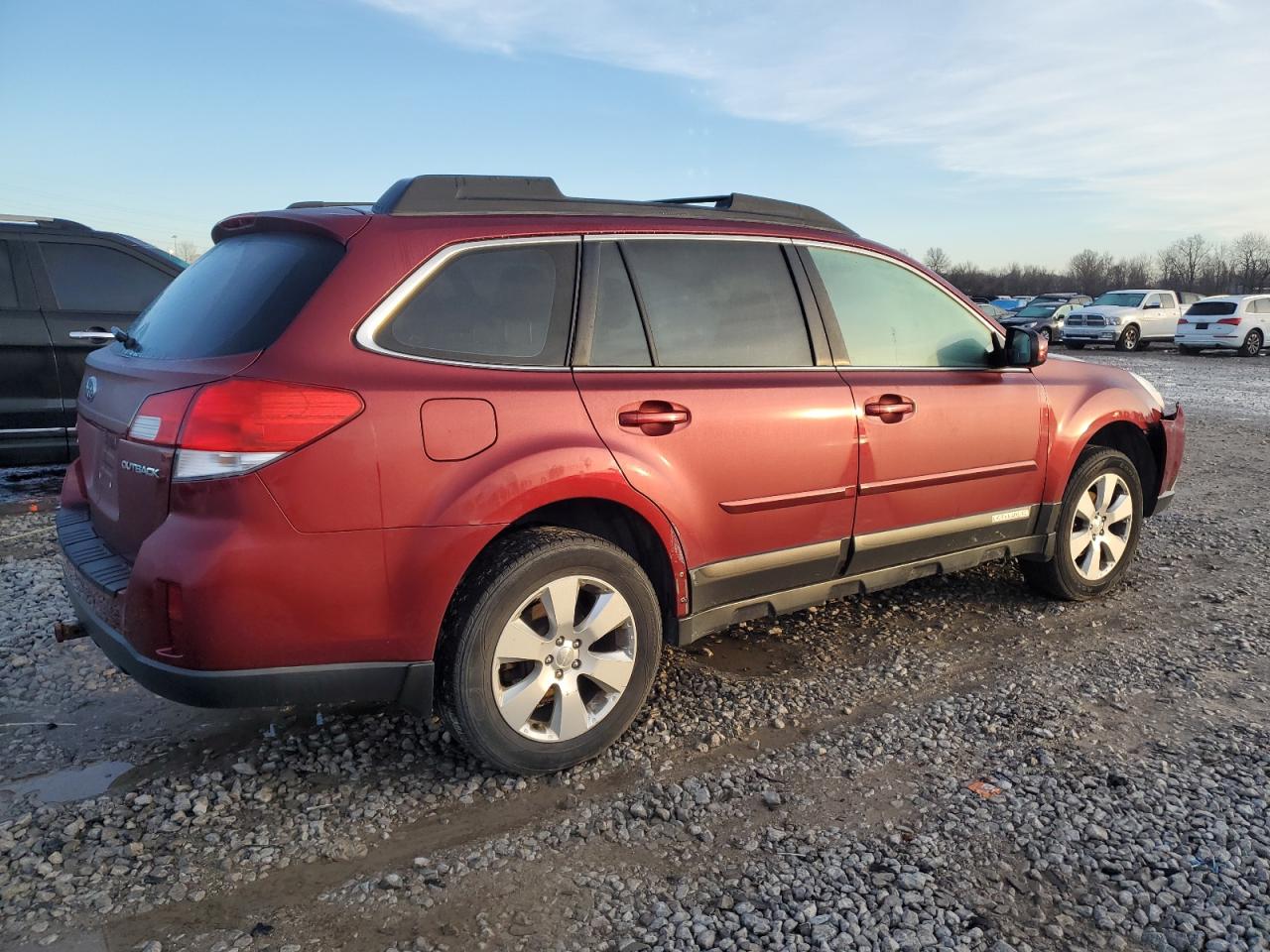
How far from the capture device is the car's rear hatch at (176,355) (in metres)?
2.58

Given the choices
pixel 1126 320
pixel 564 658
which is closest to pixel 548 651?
pixel 564 658

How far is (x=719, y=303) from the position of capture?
345cm

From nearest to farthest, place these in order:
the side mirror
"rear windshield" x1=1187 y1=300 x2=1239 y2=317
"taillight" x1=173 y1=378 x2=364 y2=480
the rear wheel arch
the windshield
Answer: "taillight" x1=173 y1=378 x2=364 y2=480 < the rear wheel arch < the side mirror < "rear windshield" x1=1187 y1=300 x2=1239 y2=317 < the windshield

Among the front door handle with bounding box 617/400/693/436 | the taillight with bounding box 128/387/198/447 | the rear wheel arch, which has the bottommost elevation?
the rear wheel arch

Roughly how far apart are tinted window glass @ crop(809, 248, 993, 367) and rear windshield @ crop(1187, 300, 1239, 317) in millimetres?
25139

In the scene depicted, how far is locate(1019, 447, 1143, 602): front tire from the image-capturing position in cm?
457

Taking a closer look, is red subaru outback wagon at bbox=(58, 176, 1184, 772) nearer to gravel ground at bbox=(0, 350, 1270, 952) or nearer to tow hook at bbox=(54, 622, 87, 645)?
tow hook at bbox=(54, 622, 87, 645)

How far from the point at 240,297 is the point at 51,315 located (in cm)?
471

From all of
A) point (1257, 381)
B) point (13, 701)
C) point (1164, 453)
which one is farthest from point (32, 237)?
point (1257, 381)

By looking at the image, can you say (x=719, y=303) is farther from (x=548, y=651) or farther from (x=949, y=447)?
(x=548, y=651)

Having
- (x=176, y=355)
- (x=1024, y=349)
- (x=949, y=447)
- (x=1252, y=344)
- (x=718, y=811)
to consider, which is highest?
(x=176, y=355)

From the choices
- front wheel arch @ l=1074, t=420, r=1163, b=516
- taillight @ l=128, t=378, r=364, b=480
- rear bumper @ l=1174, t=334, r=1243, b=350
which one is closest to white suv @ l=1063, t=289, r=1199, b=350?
rear bumper @ l=1174, t=334, r=1243, b=350

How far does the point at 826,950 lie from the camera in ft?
7.20

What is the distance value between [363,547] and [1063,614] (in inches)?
139
